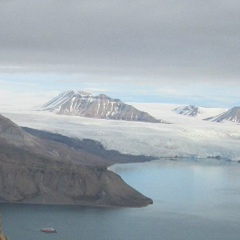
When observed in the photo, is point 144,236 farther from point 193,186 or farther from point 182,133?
point 182,133

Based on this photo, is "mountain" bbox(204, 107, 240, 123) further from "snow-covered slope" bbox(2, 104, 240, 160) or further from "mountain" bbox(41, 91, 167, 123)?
"snow-covered slope" bbox(2, 104, 240, 160)

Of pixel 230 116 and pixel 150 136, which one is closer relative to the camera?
pixel 150 136

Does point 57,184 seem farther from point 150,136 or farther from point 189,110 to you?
point 189,110

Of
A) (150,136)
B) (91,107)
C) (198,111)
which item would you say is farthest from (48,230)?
(198,111)

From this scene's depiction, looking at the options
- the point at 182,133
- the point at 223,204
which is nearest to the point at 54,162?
the point at 223,204

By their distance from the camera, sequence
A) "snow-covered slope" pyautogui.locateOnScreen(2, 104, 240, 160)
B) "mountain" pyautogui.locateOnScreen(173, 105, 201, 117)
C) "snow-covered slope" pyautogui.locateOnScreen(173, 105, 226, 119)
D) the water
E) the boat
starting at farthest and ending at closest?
"snow-covered slope" pyautogui.locateOnScreen(173, 105, 226, 119), "mountain" pyautogui.locateOnScreen(173, 105, 201, 117), "snow-covered slope" pyautogui.locateOnScreen(2, 104, 240, 160), the water, the boat

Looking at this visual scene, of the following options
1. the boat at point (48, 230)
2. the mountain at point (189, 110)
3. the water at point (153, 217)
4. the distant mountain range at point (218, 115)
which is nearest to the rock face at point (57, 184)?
the water at point (153, 217)

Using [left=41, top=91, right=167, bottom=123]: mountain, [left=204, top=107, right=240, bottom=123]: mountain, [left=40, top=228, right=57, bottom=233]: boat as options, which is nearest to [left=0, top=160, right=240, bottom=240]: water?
[left=40, top=228, right=57, bottom=233]: boat
